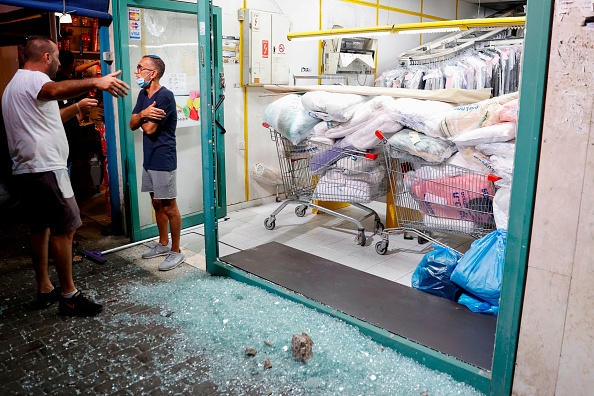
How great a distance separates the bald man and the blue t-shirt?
2.67ft

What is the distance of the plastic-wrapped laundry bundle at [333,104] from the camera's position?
4.41m

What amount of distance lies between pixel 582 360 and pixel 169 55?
4.36m

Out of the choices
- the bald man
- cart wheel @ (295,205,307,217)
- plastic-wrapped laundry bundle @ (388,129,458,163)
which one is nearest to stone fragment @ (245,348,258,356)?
the bald man

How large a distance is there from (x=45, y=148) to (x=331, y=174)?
252 cm

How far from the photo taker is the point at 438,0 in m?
8.78

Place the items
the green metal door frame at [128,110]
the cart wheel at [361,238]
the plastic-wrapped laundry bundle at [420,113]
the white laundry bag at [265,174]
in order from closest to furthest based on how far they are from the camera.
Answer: the plastic-wrapped laundry bundle at [420,113] → the green metal door frame at [128,110] → the cart wheel at [361,238] → the white laundry bag at [265,174]

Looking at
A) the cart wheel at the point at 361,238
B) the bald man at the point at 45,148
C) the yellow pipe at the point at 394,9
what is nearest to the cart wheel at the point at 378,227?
the cart wheel at the point at 361,238

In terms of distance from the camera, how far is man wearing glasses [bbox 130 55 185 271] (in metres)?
4.07

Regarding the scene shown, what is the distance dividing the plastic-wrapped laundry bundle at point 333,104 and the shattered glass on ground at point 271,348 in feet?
5.60

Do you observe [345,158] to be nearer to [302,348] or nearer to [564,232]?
[302,348]

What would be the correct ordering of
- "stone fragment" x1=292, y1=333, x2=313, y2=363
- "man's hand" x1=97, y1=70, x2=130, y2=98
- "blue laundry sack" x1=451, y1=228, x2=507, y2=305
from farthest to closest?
1. "blue laundry sack" x1=451, y1=228, x2=507, y2=305
2. "man's hand" x1=97, y1=70, x2=130, y2=98
3. "stone fragment" x1=292, y1=333, x2=313, y2=363

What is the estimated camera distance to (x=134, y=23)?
4.66m

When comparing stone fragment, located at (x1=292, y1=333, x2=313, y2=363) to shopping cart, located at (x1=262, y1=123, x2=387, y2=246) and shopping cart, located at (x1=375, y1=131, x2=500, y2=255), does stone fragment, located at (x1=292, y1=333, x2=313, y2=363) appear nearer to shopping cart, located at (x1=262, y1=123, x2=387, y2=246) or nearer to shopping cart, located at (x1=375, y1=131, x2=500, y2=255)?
shopping cart, located at (x1=375, y1=131, x2=500, y2=255)

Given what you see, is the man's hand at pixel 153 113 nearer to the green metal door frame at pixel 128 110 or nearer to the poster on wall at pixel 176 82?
the green metal door frame at pixel 128 110
